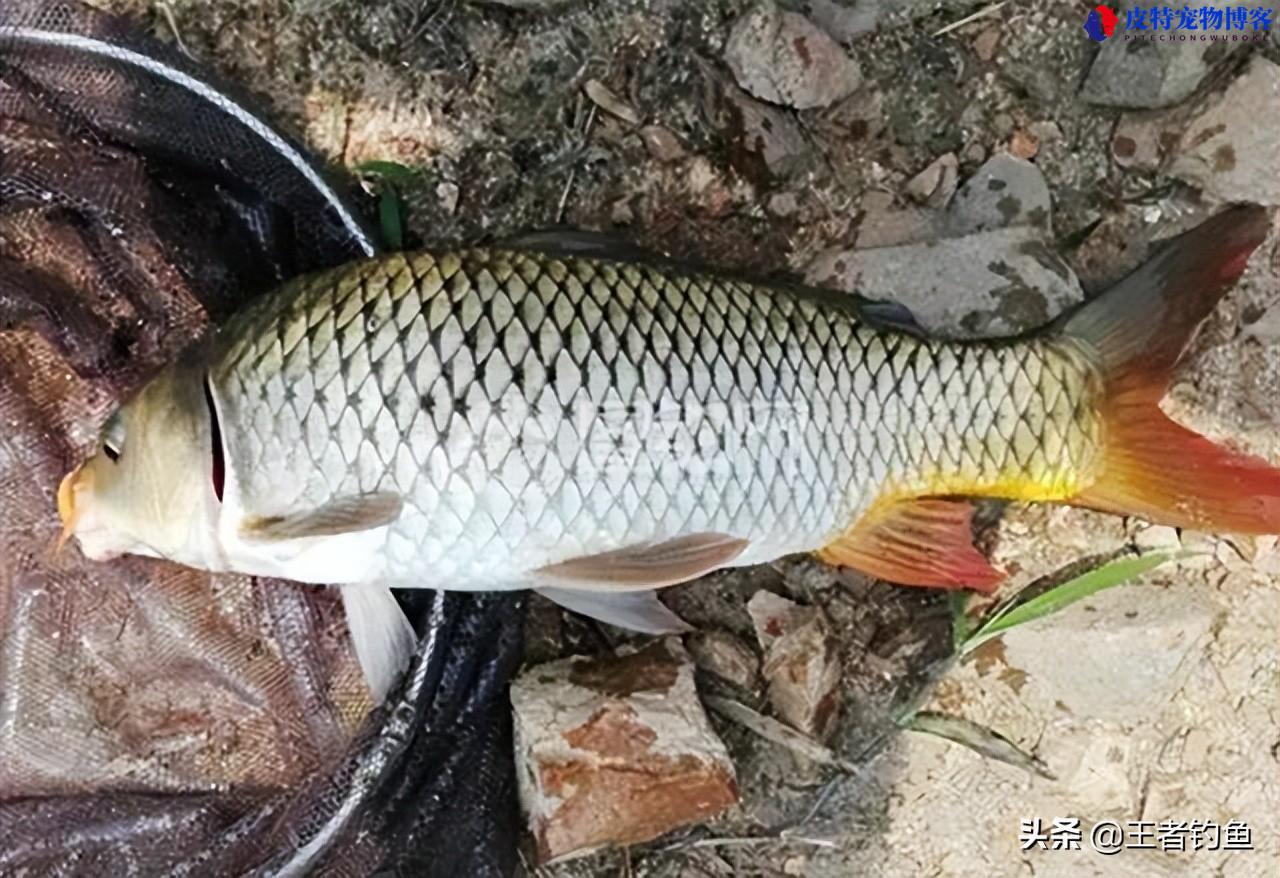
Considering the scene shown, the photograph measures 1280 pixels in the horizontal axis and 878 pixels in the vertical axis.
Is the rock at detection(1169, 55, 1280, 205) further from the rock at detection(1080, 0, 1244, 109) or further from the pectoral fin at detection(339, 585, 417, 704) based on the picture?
the pectoral fin at detection(339, 585, 417, 704)

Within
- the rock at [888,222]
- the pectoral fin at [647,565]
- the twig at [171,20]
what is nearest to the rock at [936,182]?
the rock at [888,222]

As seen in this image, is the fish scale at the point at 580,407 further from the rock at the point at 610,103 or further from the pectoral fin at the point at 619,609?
the rock at the point at 610,103

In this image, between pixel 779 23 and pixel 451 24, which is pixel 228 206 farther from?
pixel 779 23

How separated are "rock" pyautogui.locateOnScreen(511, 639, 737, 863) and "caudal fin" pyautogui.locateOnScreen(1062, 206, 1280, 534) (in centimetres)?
74

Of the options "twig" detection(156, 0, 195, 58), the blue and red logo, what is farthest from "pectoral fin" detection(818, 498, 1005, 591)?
"twig" detection(156, 0, 195, 58)

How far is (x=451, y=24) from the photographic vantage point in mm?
2367

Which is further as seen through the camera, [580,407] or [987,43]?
[987,43]

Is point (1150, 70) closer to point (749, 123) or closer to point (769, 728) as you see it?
point (749, 123)

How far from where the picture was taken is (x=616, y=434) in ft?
6.44

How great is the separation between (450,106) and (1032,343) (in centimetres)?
105

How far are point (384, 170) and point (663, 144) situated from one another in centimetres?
47

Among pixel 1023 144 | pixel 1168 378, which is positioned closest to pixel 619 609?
pixel 1168 378

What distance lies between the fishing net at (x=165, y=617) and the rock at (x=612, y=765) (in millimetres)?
94

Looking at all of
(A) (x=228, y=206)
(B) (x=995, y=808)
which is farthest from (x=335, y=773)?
(B) (x=995, y=808)
